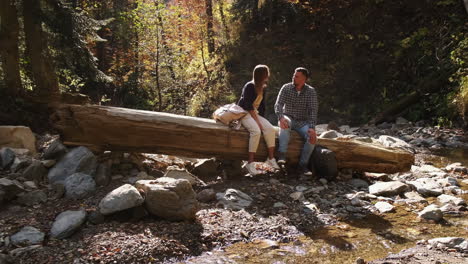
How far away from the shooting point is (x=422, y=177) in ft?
24.0

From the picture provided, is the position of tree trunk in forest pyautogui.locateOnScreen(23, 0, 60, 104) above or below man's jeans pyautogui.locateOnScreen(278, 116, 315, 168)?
above

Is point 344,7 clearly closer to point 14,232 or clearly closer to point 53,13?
point 53,13

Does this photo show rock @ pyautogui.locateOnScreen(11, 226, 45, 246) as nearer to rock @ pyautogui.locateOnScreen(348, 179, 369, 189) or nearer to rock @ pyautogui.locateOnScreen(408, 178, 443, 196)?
rock @ pyautogui.locateOnScreen(348, 179, 369, 189)

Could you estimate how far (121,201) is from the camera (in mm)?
4461

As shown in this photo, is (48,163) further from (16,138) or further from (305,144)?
(305,144)

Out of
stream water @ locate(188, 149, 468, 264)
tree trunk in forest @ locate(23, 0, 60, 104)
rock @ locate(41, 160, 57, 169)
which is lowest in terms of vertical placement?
stream water @ locate(188, 149, 468, 264)

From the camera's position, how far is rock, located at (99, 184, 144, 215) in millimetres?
4461

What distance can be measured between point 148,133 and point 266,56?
13425mm

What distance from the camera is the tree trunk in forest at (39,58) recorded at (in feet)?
28.8

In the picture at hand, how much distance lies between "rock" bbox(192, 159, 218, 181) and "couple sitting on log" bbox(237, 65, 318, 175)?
0.77 metres

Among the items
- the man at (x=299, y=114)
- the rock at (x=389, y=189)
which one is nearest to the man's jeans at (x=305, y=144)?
the man at (x=299, y=114)

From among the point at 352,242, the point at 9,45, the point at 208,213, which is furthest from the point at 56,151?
the point at 352,242

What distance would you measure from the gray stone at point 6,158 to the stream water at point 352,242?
3889mm

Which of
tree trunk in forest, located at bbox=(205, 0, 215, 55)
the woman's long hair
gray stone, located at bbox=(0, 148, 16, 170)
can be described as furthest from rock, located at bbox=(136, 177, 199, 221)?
tree trunk in forest, located at bbox=(205, 0, 215, 55)
